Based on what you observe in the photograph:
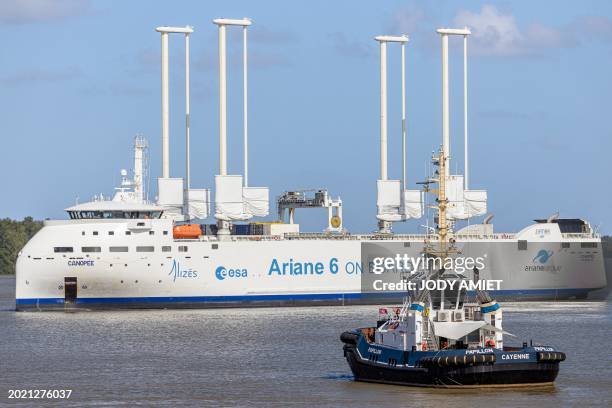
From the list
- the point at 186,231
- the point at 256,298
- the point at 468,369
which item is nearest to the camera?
the point at 468,369

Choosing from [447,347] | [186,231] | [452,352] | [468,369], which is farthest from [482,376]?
[186,231]

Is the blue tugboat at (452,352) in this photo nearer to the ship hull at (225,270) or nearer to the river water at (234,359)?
the river water at (234,359)

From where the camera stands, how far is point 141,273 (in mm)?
77625

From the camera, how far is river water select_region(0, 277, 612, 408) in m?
36.8

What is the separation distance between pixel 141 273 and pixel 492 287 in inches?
966

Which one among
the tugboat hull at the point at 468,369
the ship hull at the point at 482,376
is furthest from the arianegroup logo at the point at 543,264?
the tugboat hull at the point at 468,369

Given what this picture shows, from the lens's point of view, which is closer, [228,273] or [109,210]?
[109,210]

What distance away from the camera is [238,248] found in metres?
81.5

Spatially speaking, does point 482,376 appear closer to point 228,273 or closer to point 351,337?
point 351,337

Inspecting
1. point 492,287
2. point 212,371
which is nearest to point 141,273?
point 492,287

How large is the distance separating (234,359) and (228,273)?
32208 millimetres

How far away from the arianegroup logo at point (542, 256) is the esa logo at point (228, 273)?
69.1 ft

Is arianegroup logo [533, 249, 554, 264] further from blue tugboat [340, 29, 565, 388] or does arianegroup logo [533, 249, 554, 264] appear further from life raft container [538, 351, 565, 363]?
life raft container [538, 351, 565, 363]

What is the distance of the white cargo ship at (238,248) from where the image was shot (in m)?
76.8
